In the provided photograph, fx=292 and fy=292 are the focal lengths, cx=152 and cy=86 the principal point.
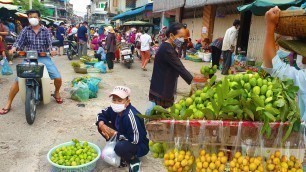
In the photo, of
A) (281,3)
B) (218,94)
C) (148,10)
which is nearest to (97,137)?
(218,94)

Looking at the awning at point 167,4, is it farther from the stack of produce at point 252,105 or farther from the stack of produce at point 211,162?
the stack of produce at point 211,162

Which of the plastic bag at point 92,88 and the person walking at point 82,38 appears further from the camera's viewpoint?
the person walking at point 82,38

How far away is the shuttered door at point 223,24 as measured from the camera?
12597mm

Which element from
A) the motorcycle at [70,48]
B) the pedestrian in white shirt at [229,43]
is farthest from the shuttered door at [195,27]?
the motorcycle at [70,48]

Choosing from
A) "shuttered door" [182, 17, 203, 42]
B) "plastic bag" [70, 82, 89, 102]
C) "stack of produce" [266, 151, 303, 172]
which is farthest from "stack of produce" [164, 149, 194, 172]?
"shuttered door" [182, 17, 203, 42]

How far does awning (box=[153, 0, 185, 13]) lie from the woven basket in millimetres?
13689

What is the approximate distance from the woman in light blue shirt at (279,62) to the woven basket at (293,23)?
2.0 inches

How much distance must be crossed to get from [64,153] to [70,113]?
2.22m

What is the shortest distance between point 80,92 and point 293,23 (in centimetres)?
528

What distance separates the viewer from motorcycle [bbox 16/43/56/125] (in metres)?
4.75

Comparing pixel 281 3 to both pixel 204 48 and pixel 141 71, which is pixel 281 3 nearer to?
pixel 141 71

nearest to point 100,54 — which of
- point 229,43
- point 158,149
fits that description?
point 229,43

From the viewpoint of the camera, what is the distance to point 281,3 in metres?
6.59

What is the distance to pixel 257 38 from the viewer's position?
10.8m
